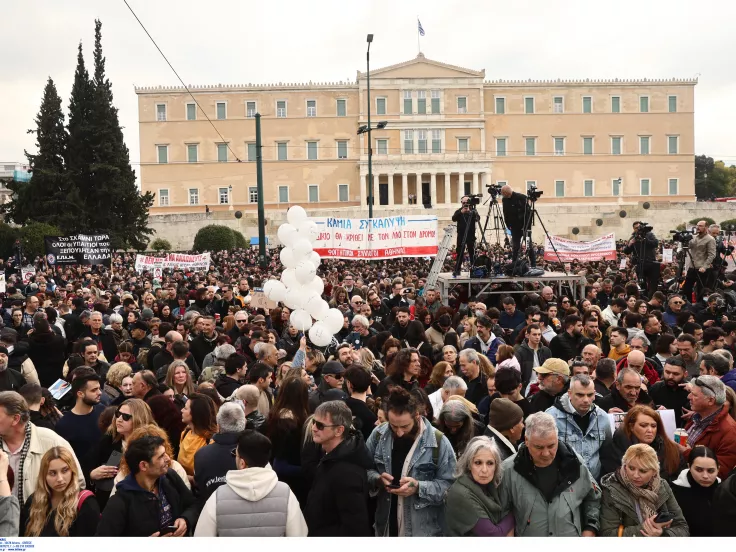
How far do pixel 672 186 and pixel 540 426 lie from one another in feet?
213

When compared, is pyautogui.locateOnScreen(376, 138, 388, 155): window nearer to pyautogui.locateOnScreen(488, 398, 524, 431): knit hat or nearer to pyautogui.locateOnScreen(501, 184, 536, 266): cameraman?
pyautogui.locateOnScreen(501, 184, 536, 266): cameraman

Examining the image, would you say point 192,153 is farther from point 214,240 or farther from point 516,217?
point 516,217

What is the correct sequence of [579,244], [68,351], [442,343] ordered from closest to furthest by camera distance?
1. [442,343]
2. [68,351]
3. [579,244]

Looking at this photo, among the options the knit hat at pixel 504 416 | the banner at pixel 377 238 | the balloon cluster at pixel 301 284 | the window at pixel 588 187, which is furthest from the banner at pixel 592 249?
the window at pixel 588 187

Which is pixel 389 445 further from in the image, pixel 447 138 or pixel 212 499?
pixel 447 138

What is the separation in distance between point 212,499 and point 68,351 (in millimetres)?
6461

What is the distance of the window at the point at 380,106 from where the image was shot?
61562 mm

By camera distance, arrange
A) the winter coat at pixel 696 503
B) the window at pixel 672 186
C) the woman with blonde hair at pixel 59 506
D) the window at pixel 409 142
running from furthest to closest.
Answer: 1. the window at pixel 672 186
2. the window at pixel 409 142
3. the winter coat at pixel 696 503
4. the woman with blonde hair at pixel 59 506

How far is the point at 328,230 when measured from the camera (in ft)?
48.2

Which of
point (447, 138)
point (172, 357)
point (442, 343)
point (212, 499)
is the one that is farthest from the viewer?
point (447, 138)

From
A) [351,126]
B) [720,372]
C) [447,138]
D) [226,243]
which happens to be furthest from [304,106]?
[720,372]

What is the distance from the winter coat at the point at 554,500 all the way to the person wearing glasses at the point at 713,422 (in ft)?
3.18

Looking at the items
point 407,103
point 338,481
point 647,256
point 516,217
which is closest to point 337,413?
point 338,481

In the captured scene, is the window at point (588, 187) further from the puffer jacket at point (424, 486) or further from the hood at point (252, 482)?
the hood at point (252, 482)
